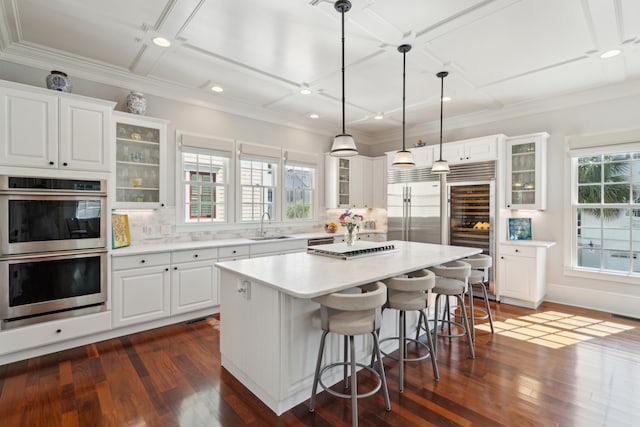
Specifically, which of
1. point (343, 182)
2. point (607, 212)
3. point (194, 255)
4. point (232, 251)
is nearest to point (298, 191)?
point (343, 182)

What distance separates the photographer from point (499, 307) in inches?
172

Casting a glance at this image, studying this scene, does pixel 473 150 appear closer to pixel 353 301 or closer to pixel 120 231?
pixel 353 301

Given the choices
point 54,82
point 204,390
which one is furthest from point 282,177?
point 204,390

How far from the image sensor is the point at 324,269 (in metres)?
2.50

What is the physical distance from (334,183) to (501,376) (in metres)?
4.11

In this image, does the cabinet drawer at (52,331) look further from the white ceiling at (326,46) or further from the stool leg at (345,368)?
the white ceiling at (326,46)

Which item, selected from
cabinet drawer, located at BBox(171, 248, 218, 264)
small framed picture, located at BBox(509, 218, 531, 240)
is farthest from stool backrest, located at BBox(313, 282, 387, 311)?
small framed picture, located at BBox(509, 218, 531, 240)

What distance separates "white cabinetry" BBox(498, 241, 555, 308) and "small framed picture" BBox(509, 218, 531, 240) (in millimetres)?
352

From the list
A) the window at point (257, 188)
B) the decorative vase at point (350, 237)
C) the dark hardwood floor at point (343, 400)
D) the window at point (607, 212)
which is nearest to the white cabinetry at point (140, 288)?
the dark hardwood floor at point (343, 400)

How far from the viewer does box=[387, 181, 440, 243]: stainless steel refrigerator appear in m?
5.27

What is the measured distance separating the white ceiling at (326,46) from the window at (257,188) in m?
1.01

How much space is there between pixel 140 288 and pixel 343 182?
394 centimetres

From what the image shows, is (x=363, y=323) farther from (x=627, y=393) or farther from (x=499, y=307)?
(x=499, y=307)

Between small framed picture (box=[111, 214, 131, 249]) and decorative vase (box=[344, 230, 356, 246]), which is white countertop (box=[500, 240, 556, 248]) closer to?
decorative vase (box=[344, 230, 356, 246])
